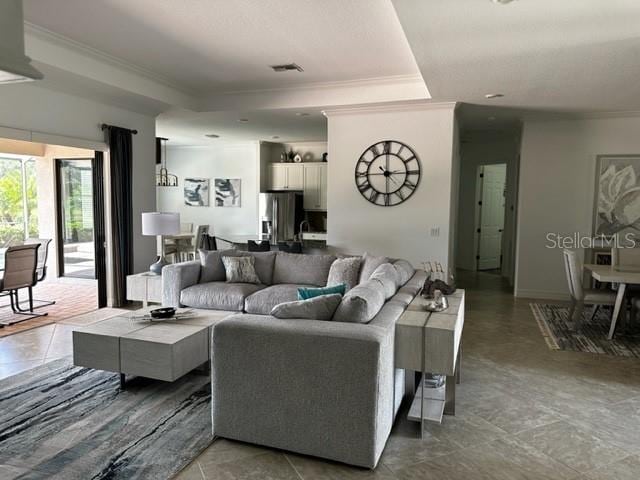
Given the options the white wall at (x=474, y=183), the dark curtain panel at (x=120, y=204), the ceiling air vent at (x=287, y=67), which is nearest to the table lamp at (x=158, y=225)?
the dark curtain panel at (x=120, y=204)

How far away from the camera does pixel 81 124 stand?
552cm

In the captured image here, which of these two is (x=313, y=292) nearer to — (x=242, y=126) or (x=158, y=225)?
(x=158, y=225)

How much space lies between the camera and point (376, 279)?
3.28 meters

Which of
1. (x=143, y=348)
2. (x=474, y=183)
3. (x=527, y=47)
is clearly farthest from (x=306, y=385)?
(x=474, y=183)

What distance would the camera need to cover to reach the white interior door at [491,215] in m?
9.91

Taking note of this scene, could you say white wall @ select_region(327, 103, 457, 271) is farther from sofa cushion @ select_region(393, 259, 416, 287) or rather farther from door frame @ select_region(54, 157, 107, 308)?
door frame @ select_region(54, 157, 107, 308)

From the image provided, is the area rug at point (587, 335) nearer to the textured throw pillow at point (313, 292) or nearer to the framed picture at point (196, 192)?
the textured throw pillow at point (313, 292)

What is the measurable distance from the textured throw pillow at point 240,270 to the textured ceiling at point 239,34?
7.09 ft

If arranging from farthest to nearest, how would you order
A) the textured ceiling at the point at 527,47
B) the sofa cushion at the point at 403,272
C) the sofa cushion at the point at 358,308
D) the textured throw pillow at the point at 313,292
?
1. the sofa cushion at the point at 403,272
2. the textured throw pillow at the point at 313,292
3. the textured ceiling at the point at 527,47
4. the sofa cushion at the point at 358,308

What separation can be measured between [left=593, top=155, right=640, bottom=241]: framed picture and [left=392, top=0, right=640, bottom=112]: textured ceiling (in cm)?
146

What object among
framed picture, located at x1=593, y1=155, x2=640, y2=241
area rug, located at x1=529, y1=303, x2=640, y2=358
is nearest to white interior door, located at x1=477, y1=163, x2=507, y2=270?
framed picture, located at x1=593, y1=155, x2=640, y2=241

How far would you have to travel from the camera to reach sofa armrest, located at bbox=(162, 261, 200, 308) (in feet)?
15.8

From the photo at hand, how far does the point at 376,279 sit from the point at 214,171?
766 centimetres

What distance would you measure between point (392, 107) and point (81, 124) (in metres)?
3.82
